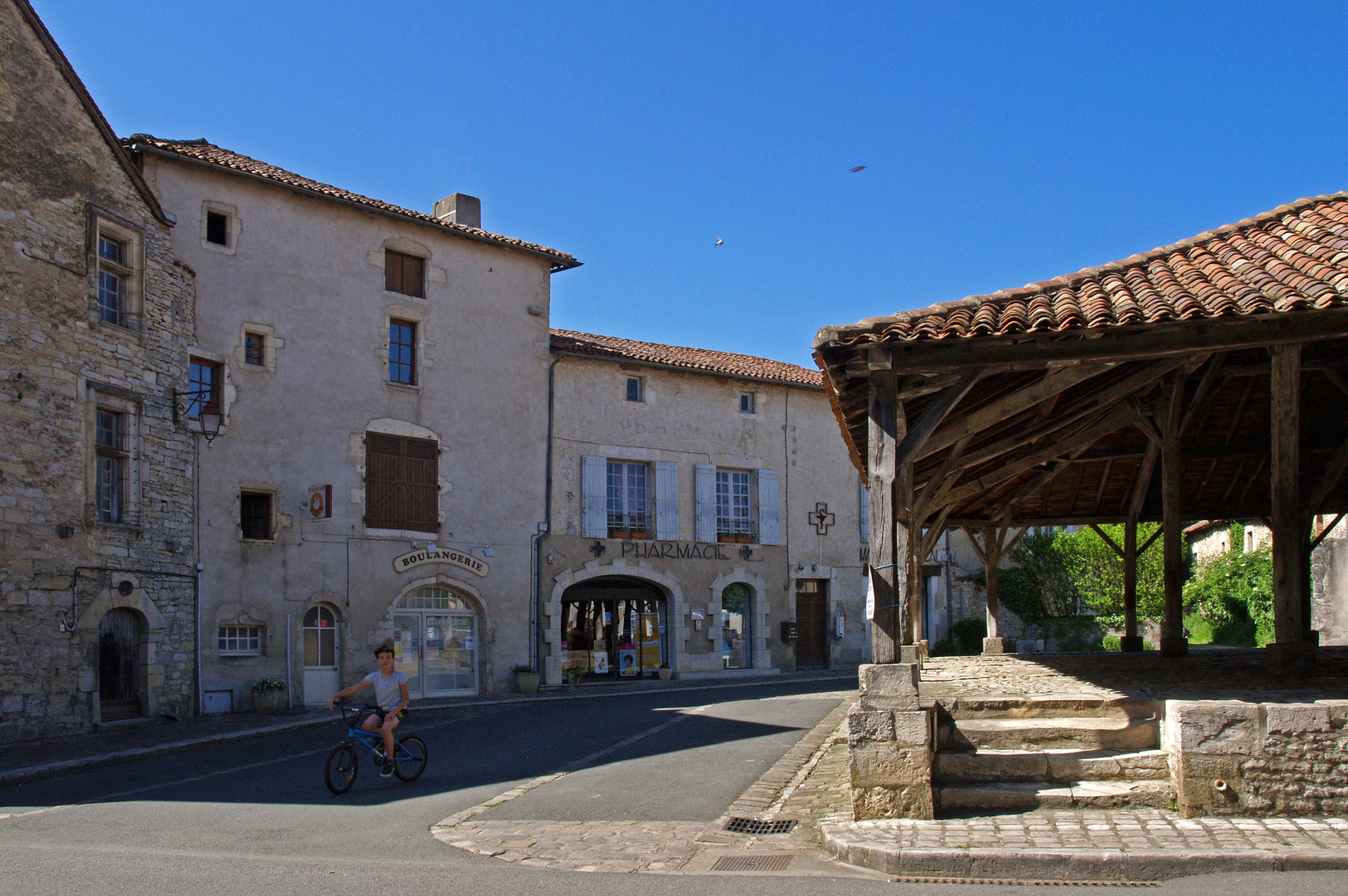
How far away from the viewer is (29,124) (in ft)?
45.5

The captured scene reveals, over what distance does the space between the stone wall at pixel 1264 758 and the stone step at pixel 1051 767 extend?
472 mm

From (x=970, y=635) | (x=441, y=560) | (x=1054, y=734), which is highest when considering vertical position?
(x=441, y=560)

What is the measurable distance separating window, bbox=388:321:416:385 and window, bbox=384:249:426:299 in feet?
1.97

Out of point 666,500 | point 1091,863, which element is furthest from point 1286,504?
point 666,500

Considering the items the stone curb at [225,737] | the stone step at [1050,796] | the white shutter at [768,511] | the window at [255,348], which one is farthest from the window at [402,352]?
the stone step at [1050,796]

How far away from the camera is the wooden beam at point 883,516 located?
6668 millimetres

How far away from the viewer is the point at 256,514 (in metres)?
18.2

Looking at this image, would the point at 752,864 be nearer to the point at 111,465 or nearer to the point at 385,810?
the point at 385,810

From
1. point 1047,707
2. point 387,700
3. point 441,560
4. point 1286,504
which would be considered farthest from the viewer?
point 441,560

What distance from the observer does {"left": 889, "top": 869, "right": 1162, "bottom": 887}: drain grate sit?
523cm

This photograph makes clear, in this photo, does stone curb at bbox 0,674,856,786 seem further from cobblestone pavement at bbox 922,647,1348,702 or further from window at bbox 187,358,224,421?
cobblestone pavement at bbox 922,647,1348,702

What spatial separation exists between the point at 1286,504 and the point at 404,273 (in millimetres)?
15830

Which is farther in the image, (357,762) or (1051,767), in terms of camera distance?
(357,762)

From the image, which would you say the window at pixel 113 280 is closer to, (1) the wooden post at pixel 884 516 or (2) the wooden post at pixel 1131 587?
(1) the wooden post at pixel 884 516
